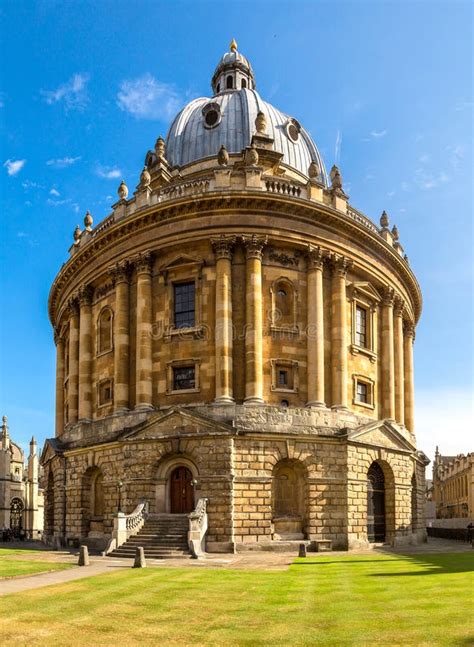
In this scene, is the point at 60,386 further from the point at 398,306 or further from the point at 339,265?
the point at 398,306

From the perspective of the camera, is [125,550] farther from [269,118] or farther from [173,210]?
[269,118]

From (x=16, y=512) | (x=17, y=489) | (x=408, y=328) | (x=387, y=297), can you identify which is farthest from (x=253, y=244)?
(x=16, y=512)

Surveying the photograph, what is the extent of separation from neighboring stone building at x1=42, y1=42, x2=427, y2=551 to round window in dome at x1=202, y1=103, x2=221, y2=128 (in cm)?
763

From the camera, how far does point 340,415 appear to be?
38.7m

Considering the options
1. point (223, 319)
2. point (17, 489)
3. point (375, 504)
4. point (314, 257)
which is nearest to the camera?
point (223, 319)

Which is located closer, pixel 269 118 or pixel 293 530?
pixel 293 530

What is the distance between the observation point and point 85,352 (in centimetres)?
4522

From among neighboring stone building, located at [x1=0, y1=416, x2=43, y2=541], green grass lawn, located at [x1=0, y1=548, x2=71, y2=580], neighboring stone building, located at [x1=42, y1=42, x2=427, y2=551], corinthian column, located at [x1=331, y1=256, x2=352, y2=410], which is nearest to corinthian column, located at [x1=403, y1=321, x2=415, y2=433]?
neighboring stone building, located at [x1=42, y1=42, x2=427, y2=551]

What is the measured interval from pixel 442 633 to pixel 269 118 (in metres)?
47.7

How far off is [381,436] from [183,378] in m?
12.5

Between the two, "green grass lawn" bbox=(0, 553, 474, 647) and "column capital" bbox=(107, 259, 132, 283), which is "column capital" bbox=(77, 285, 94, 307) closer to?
"column capital" bbox=(107, 259, 132, 283)

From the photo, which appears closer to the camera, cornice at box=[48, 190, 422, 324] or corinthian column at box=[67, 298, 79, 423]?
cornice at box=[48, 190, 422, 324]

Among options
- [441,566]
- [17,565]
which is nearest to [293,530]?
[441,566]

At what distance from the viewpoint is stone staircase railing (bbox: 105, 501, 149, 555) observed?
32.4 m
